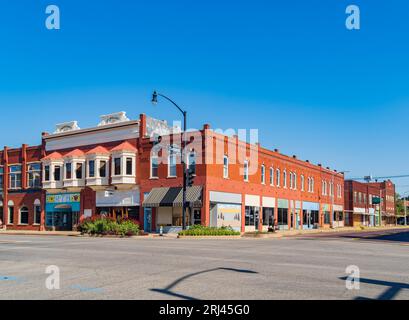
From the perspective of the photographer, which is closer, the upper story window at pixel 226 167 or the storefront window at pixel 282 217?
the upper story window at pixel 226 167

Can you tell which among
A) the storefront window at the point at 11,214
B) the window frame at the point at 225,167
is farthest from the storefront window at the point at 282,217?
the storefront window at the point at 11,214

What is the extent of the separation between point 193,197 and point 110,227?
24.1ft

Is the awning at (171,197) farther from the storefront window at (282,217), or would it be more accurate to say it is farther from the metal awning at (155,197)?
the storefront window at (282,217)

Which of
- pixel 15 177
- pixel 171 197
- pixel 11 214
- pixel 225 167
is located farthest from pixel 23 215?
pixel 225 167

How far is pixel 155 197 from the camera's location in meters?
40.3

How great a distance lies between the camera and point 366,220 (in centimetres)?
8819

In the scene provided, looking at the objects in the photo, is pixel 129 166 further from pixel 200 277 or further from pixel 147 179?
pixel 200 277

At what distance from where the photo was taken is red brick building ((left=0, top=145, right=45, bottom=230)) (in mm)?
51000

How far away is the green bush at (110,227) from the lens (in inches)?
1377

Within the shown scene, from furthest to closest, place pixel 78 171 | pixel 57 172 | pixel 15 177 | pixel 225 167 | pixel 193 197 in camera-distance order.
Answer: pixel 15 177
pixel 57 172
pixel 78 171
pixel 225 167
pixel 193 197

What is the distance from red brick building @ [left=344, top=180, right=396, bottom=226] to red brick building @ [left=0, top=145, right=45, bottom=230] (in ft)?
170

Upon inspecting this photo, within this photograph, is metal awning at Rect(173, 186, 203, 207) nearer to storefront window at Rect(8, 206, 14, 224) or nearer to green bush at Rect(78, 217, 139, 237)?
green bush at Rect(78, 217, 139, 237)

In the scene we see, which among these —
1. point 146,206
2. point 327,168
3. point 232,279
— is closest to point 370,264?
point 232,279
